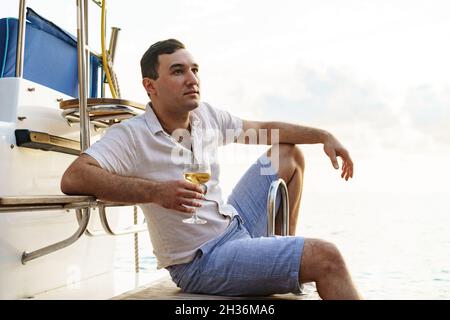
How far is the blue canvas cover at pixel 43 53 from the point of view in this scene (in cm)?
225

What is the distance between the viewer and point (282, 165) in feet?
6.62

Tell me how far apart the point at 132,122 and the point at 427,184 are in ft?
83.6

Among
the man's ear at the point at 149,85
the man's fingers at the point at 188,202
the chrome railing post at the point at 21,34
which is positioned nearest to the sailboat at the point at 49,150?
the chrome railing post at the point at 21,34

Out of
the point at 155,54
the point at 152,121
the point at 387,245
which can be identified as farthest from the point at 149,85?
the point at 387,245

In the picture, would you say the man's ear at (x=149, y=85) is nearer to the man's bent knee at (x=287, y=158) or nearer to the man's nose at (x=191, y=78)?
the man's nose at (x=191, y=78)

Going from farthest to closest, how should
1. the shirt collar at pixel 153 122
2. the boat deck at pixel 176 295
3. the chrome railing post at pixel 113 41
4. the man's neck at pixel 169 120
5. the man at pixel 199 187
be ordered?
the chrome railing post at pixel 113 41 < the man's neck at pixel 169 120 < the shirt collar at pixel 153 122 < the boat deck at pixel 176 295 < the man at pixel 199 187

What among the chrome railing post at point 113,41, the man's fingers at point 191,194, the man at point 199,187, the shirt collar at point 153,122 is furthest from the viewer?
the chrome railing post at point 113,41

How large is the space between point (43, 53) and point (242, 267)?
5.01 ft

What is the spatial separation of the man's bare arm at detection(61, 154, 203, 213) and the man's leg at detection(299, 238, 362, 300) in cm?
36

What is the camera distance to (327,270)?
1.42 metres

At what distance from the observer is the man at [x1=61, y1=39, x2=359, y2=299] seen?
56.2 inches

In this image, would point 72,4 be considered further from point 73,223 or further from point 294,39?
point 294,39

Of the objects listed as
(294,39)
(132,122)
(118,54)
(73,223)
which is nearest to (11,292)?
(73,223)
